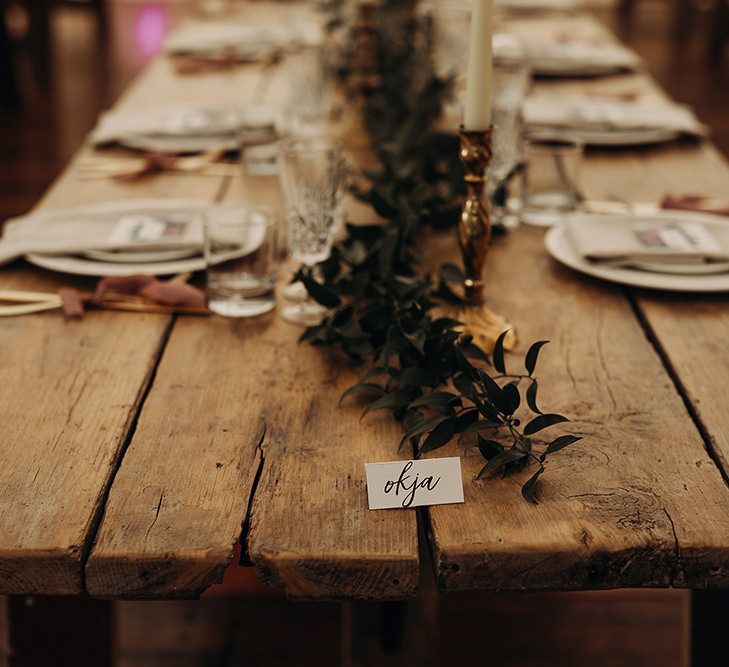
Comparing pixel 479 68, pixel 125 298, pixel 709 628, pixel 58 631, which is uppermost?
pixel 479 68

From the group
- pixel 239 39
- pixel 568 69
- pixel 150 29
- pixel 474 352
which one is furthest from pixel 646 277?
pixel 150 29

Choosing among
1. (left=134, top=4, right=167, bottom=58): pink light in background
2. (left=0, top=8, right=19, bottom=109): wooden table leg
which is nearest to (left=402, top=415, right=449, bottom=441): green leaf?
(left=0, top=8, right=19, bottom=109): wooden table leg

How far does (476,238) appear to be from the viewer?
119cm

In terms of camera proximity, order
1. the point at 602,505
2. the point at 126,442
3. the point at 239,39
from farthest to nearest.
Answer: the point at 239,39, the point at 126,442, the point at 602,505

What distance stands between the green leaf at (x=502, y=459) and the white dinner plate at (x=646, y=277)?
0.47 meters

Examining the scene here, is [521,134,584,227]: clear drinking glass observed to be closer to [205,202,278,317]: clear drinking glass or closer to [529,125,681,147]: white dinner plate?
[529,125,681,147]: white dinner plate

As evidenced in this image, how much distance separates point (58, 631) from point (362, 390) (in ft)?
2.23

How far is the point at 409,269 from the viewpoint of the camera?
140cm

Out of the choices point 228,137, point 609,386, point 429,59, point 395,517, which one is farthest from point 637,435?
point 429,59

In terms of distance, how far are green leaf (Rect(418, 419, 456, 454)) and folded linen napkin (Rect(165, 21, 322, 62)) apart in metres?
1.83

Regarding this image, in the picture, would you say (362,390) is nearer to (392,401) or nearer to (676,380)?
(392,401)

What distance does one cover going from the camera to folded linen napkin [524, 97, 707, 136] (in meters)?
2.09

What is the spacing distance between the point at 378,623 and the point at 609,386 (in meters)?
0.76

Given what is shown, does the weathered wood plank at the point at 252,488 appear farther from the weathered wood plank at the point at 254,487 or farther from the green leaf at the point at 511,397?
the green leaf at the point at 511,397
